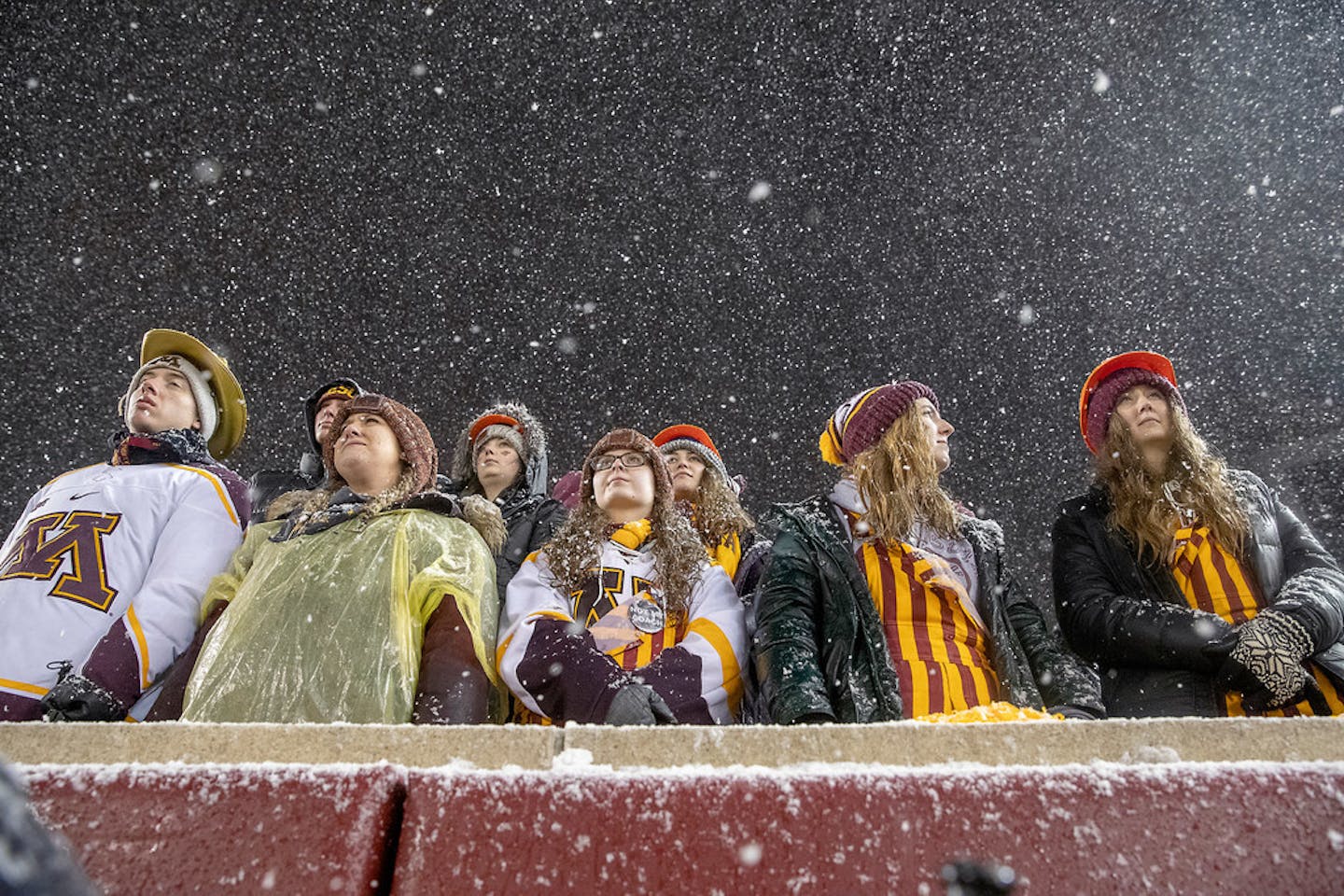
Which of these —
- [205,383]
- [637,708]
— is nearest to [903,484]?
[637,708]

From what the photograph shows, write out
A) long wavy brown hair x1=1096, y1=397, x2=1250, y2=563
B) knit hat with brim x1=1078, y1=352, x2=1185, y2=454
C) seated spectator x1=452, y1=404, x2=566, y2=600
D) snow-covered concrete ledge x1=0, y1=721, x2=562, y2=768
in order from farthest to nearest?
seated spectator x1=452, y1=404, x2=566, y2=600 → knit hat with brim x1=1078, y1=352, x2=1185, y2=454 → long wavy brown hair x1=1096, y1=397, x2=1250, y2=563 → snow-covered concrete ledge x1=0, y1=721, x2=562, y2=768

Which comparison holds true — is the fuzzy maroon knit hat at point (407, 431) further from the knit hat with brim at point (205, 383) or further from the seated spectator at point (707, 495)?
the seated spectator at point (707, 495)

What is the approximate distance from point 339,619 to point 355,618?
45mm

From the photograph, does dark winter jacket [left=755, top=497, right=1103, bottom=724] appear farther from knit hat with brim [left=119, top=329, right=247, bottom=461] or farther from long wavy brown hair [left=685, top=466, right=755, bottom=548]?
knit hat with brim [left=119, top=329, right=247, bottom=461]

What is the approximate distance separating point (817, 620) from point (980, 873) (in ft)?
6.32

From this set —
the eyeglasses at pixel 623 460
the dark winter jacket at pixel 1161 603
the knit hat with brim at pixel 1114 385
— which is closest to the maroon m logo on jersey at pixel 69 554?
the eyeglasses at pixel 623 460

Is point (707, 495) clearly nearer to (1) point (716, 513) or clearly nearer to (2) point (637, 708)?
(1) point (716, 513)

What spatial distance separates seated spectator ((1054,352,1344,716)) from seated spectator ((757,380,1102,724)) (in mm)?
200

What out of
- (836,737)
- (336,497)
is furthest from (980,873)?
(336,497)

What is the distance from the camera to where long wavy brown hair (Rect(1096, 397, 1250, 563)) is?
10.3ft

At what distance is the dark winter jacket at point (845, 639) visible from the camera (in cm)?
264

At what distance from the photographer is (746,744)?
5.10ft

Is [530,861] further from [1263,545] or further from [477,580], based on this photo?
[1263,545]

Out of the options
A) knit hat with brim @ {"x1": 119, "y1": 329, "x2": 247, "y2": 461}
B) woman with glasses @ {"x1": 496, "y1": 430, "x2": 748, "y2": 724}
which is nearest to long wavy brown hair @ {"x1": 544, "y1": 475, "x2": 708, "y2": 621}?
woman with glasses @ {"x1": 496, "y1": 430, "x2": 748, "y2": 724}
